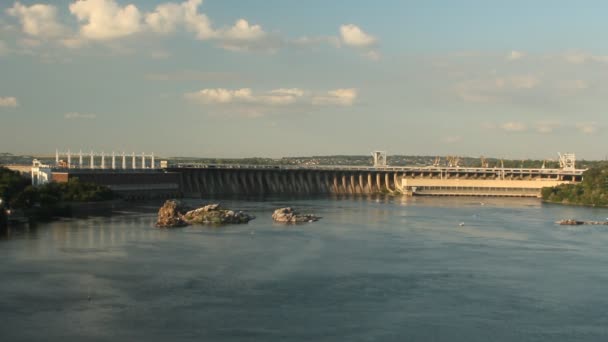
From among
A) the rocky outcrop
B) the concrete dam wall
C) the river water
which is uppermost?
the concrete dam wall

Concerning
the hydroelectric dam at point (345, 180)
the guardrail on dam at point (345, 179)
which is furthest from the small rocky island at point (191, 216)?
the guardrail on dam at point (345, 179)

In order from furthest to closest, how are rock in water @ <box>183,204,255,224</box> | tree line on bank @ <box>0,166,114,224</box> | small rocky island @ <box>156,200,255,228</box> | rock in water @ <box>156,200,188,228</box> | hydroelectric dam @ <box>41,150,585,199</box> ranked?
1. hydroelectric dam @ <box>41,150,585,199</box>
2. rock in water @ <box>183,204,255,224</box>
3. tree line on bank @ <box>0,166,114,224</box>
4. small rocky island @ <box>156,200,255,228</box>
5. rock in water @ <box>156,200,188,228</box>

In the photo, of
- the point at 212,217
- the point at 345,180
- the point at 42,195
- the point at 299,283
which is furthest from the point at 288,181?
the point at 299,283

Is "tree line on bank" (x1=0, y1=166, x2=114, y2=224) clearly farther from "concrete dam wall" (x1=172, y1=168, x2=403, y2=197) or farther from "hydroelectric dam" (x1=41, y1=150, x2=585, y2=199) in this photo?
"concrete dam wall" (x1=172, y1=168, x2=403, y2=197)

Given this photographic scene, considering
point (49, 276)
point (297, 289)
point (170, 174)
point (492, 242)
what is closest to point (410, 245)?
point (492, 242)

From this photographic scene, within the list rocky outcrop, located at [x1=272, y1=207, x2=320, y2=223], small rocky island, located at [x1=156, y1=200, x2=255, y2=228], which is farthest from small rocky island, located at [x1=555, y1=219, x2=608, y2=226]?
small rocky island, located at [x1=156, y1=200, x2=255, y2=228]

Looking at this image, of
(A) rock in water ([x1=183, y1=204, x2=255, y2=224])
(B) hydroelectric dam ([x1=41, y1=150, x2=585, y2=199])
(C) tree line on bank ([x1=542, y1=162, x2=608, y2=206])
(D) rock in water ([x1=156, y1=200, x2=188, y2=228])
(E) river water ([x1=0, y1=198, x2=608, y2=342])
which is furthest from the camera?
(B) hydroelectric dam ([x1=41, y1=150, x2=585, y2=199])
